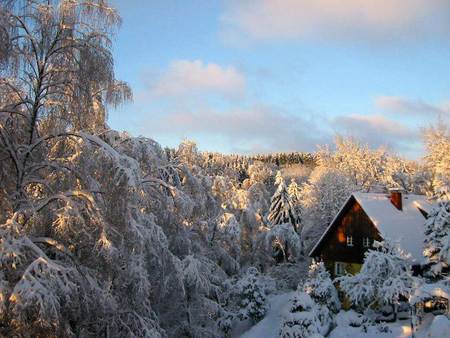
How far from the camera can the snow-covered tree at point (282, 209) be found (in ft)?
135

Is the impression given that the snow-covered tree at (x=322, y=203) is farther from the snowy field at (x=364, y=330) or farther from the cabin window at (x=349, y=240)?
the snowy field at (x=364, y=330)

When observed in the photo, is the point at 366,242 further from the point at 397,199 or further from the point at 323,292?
the point at 323,292

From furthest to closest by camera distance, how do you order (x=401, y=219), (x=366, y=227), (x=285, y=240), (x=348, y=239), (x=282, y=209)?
(x=282, y=209) < (x=285, y=240) < (x=348, y=239) < (x=366, y=227) < (x=401, y=219)

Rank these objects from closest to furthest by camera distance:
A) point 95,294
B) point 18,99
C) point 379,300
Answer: point 95,294 → point 18,99 → point 379,300

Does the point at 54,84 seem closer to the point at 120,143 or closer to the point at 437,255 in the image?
the point at 120,143

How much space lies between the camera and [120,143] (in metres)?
14.3

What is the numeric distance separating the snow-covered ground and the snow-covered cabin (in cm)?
447

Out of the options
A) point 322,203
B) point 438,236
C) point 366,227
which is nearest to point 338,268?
point 366,227

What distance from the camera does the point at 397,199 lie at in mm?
31203

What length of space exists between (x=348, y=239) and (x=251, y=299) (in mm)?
7792

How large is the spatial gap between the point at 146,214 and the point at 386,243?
15.5m

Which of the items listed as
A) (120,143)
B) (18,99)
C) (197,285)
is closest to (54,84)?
(18,99)

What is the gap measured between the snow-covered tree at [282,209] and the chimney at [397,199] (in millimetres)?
11165

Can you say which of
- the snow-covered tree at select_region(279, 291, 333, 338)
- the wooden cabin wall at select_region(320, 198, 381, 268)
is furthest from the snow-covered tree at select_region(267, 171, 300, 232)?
the snow-covered tree at select_region(279, 291, 333, 338)
